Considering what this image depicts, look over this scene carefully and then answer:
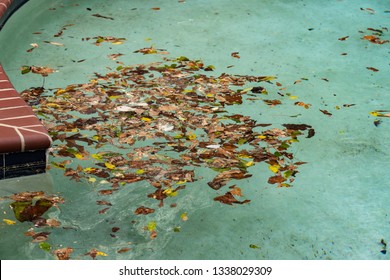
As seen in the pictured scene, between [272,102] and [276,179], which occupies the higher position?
[276,179]

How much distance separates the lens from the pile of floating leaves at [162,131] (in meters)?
3.87

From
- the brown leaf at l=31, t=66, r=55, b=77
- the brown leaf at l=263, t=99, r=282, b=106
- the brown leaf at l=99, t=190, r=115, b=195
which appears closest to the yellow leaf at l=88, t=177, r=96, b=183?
the brown leaf at l=99, t=190, r=115, b=195

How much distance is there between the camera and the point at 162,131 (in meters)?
4.43

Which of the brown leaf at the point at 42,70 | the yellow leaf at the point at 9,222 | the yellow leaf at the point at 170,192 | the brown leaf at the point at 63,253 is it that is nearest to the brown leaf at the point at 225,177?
the yellow leaf at the point at 170,192

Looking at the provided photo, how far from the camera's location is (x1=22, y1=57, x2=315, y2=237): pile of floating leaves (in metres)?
3.87

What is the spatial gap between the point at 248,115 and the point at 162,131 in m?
0.73

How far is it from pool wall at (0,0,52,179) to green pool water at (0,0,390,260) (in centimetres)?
9

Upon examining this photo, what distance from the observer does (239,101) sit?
5.01m

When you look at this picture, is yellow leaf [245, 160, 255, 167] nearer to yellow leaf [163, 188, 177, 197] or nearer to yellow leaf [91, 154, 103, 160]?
yellow leaf [163, 188, 177, 197]

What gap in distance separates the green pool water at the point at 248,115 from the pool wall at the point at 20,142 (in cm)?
9

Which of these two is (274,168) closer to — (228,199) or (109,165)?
(228,199)

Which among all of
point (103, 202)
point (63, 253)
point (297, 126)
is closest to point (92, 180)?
point (103, 202)

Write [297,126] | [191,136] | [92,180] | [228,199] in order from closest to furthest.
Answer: [228,199], [92,180], [191,136], [297,126]

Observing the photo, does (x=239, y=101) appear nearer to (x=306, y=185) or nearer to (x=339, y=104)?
(x=339, y=104)
